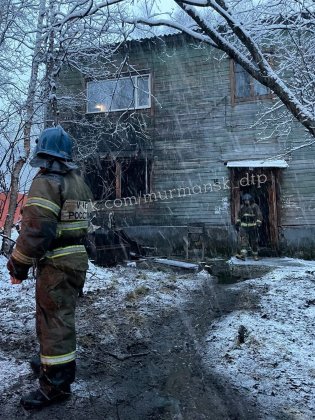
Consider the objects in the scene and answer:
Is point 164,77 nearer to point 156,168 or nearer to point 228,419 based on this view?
point 156,168

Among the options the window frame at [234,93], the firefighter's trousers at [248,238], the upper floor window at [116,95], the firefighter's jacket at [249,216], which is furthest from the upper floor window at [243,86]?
the firefighter's trousers at [248,238]

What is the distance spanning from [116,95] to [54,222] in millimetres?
12128

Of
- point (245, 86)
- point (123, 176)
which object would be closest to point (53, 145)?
point (245, 86)

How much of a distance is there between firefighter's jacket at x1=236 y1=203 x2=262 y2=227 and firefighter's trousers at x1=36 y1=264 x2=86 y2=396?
913 centimetres

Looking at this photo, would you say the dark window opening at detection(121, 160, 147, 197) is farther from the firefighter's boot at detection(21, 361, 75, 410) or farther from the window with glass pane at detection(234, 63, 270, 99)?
the firefighter's boot at detection(21, 361, 75, 410)

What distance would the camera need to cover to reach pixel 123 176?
1436cm

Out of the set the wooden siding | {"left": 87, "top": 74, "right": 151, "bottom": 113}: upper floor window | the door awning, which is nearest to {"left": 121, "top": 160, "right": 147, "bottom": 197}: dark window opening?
the wooden siding

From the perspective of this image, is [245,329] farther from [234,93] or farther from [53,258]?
[234,93]

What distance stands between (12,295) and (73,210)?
3693 millimetres

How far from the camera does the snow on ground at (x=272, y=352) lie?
3115 mm

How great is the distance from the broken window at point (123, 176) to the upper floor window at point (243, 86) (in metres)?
3.88

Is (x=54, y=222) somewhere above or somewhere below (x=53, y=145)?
below

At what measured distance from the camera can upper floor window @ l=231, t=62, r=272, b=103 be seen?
12445mm

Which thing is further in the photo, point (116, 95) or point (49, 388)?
point (116, 95)
